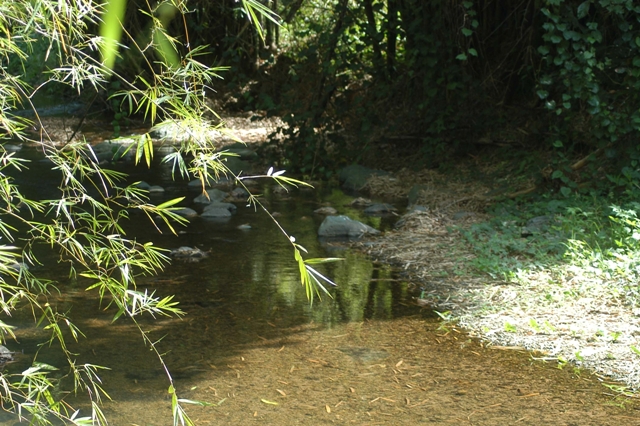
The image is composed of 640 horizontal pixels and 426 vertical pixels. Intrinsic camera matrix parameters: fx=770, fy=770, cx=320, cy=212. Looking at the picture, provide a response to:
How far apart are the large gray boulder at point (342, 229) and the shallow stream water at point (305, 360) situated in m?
0.94

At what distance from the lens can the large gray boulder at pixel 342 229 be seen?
6.34m

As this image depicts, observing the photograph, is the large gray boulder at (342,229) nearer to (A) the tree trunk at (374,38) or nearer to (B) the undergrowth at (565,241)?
(B) the undergrowth at (565,241)

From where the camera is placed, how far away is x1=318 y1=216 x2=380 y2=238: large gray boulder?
634 cm

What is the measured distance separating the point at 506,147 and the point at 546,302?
416 centimetres

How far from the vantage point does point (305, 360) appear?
378 centimetres

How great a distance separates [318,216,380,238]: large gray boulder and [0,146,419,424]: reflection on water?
0.17m

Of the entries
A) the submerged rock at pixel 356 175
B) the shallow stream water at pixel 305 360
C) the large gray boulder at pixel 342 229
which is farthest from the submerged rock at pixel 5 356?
the submerged rock at pixel 356 175

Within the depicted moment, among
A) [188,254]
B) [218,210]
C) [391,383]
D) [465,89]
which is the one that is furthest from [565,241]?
[218,210]

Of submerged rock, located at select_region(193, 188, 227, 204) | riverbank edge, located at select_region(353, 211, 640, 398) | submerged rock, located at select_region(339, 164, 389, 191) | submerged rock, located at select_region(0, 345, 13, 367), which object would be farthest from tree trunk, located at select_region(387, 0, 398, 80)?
submerged rock, located at select_region(0, 345, 13, 367)

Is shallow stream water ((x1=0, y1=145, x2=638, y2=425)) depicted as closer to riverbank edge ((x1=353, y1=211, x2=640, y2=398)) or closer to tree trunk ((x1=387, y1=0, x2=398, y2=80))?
riverbank edge ((x1=353, y1=211, x2=640, y2=398))

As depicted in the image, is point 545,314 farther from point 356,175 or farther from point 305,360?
point 356,175

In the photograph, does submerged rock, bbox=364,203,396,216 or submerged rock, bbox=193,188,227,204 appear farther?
submerged rock, bbox=193,188,227,204

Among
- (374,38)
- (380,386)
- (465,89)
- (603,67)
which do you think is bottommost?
(380,386)

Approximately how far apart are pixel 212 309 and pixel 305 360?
0.94m
